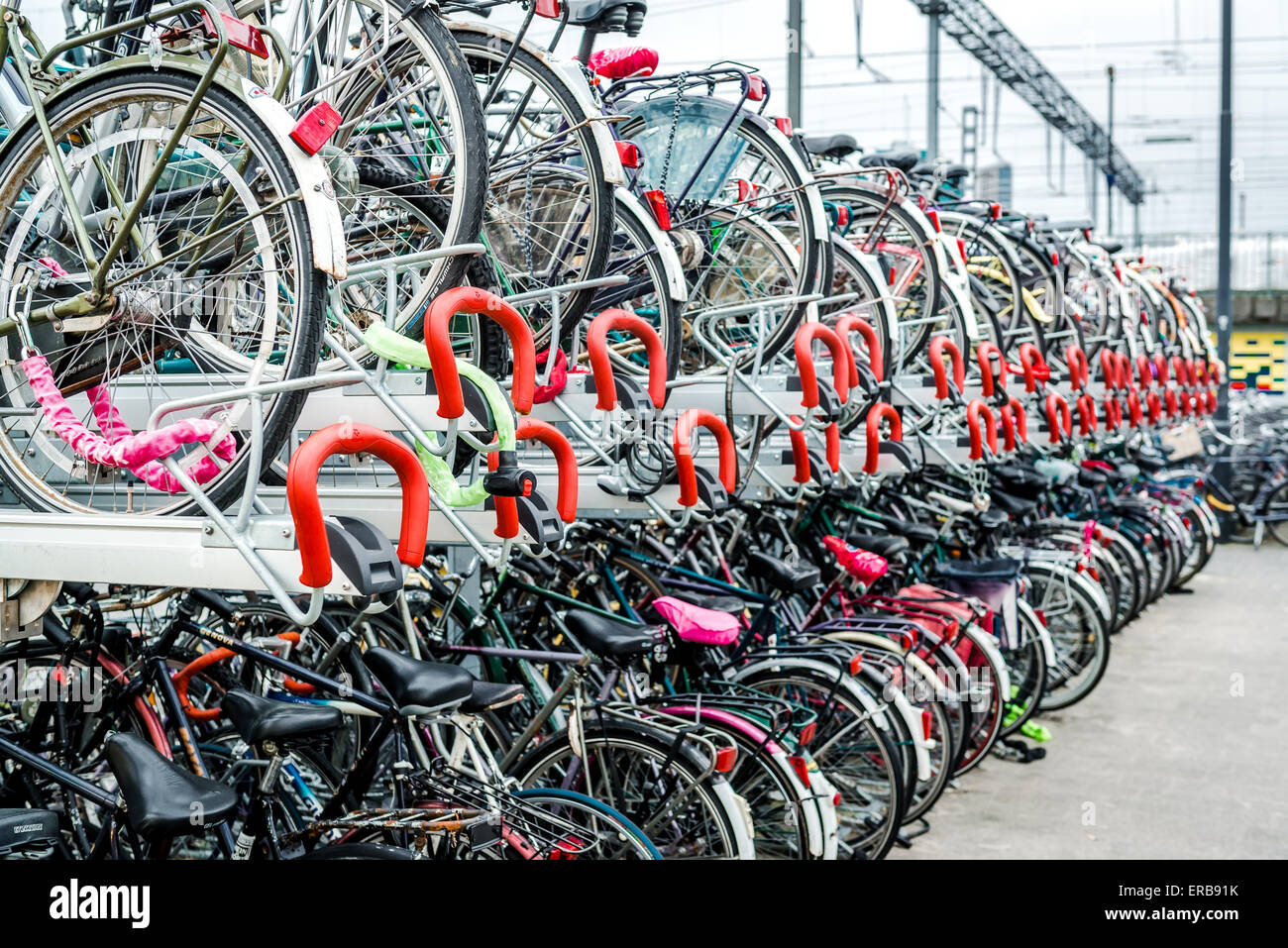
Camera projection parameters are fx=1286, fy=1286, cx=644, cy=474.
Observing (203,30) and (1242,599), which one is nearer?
(203,30)

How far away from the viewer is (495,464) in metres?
2.24

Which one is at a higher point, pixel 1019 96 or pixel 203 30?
pixel 1019 96

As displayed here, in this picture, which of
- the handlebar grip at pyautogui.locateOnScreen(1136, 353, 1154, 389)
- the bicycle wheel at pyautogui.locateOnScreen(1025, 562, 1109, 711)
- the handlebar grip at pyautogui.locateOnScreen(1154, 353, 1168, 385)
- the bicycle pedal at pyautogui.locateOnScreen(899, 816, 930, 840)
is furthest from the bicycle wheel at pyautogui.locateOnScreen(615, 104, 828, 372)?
the handlebar grip at pyautogui.locateOnScreen(1154, 353, 1168, 385)

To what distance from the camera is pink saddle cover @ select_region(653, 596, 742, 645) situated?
3492mm

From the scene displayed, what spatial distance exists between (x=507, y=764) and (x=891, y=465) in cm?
192

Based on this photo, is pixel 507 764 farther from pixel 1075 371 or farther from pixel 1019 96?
pixel 1019 96

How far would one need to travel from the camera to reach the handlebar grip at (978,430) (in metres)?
4.66

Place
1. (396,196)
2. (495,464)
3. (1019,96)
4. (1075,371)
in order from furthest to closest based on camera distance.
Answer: (1019,96), (1075,371), (396,196), (495,464)

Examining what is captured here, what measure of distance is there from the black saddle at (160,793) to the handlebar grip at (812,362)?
2.01 meters

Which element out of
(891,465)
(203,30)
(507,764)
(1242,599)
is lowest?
(1242,599)

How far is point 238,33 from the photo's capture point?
2195 millimetres

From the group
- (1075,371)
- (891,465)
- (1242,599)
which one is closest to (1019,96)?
(1242,599)

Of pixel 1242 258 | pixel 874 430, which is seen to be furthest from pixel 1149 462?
pixel 1242 258

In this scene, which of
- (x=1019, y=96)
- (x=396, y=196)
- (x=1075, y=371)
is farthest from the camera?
(x=1019, y=96)
